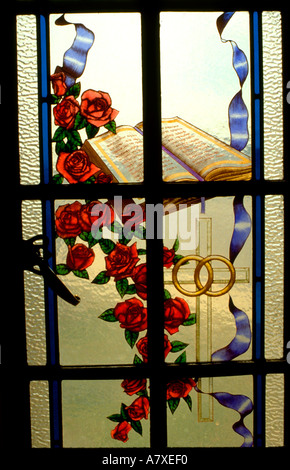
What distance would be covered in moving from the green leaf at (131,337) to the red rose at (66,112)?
65cm

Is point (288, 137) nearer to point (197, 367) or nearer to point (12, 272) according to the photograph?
point (197, 367)

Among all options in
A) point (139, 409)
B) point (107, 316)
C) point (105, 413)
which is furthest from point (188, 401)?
point (107, 316)

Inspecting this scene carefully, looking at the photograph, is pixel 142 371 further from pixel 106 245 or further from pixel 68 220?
pixel 68 220

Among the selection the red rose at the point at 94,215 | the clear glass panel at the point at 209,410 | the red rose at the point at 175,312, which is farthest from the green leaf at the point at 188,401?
the red rose at the point at 94,215

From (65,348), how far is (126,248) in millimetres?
360

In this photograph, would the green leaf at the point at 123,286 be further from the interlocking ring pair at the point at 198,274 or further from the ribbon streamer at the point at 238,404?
the ribbon streamer at the point at 238,404

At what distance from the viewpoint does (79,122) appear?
1.21 meters

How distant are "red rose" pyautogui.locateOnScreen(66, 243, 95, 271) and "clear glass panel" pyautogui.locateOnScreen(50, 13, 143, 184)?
0.67 ft

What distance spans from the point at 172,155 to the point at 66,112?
13.6 inches

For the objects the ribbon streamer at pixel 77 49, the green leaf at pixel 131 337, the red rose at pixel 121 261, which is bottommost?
the green leaf at pixel 131 337

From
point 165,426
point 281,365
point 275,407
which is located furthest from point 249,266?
point 165,426

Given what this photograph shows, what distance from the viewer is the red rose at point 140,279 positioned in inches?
48.3

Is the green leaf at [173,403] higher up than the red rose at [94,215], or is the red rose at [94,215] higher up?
the red rose at [94,215]

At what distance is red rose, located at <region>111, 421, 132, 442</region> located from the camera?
1.23 meters
